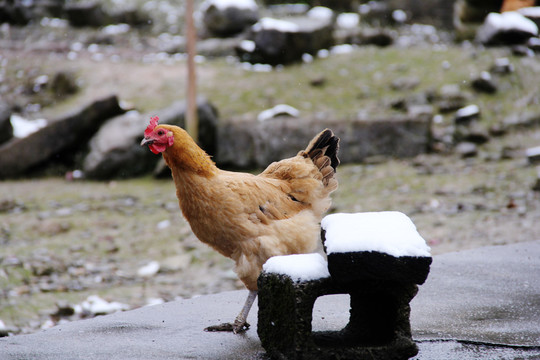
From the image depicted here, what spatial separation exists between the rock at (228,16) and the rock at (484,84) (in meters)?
6.32

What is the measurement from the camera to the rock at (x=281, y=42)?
13.8 m

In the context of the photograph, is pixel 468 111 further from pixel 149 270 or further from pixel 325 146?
pixel 325 146

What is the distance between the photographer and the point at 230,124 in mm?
10328

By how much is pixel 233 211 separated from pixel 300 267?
72 centimetres

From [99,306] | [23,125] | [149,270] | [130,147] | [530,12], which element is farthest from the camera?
[530,12]

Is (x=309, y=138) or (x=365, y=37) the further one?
(x=365, y=37)

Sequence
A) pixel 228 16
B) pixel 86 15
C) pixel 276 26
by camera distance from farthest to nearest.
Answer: pixel 86 15 < pixel 228 16 < pixel 276 26

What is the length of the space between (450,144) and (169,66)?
673cm

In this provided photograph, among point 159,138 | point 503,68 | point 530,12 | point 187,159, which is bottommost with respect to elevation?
point 503,68

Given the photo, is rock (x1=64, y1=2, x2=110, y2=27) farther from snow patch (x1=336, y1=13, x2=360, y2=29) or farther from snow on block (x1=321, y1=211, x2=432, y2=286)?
snow on block (x1=321, y1=211, x2=432, y2=286)

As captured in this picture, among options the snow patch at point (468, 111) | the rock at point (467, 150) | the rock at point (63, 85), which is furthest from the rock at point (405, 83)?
the rock at point (63, 85)

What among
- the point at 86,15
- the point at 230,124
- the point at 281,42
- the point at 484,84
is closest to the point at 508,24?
the point at 484,84

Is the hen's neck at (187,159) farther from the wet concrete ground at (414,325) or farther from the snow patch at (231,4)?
the snow patch at (231,4)

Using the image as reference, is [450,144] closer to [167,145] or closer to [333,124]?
[333,124]
